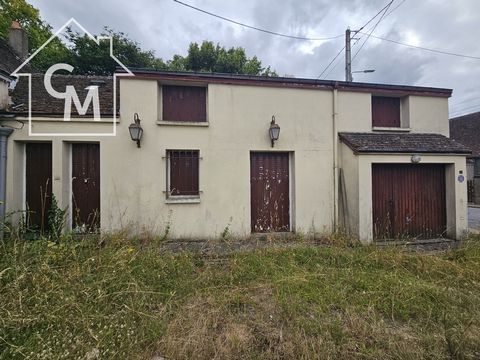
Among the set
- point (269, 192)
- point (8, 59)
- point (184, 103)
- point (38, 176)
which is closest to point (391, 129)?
point (269, 192)

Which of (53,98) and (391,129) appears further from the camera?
(391,129)

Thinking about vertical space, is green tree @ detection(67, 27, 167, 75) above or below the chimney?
above

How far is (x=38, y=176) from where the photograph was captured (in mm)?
6387

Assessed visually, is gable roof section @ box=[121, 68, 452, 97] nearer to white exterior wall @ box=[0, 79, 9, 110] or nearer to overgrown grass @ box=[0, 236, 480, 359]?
white exterior wall @ box=[0, 79, 9, 110]

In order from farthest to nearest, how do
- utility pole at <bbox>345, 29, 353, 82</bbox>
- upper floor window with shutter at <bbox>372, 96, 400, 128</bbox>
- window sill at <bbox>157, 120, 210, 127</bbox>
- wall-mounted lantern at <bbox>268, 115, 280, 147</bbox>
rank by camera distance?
utility pole at <bbox>345, 29, 353, 82</bbox> < upper floor window with shutter at <bbox>372, 96, 400, 128</bbox> < wall-mounted lantern at <bbox>268, 115, 280, 147</bbox> < window sill at <bbox>157, 120, 210, 127</bbox>

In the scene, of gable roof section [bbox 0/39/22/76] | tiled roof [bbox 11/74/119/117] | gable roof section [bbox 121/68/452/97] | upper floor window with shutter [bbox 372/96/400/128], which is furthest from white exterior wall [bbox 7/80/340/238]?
gable roof section [bbox 0/39/22/76]

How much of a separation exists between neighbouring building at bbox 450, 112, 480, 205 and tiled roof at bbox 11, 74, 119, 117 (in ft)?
62.3

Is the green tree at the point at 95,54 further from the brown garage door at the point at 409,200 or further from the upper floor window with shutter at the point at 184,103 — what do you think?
the brown garage door at the point at 409,200

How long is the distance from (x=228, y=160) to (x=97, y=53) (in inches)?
503

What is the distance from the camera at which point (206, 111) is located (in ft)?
22.5

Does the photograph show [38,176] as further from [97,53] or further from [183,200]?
[97,53]

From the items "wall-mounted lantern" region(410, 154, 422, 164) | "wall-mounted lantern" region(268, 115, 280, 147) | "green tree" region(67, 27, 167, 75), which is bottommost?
"wall-mounted lantern" region(410, 154, 422, 164)

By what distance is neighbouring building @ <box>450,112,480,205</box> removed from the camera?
1570cm

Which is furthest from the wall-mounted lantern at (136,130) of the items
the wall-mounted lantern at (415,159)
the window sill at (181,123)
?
the wall-mounted lantern at (415,159)
